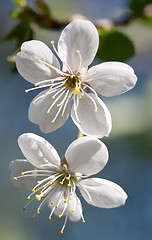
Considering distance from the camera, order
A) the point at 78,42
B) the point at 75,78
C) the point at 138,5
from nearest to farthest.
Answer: the point at 78,42 < the point at 75,78 < the point at 138,5

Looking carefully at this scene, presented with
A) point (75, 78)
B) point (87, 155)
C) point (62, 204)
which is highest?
point (75, 78)

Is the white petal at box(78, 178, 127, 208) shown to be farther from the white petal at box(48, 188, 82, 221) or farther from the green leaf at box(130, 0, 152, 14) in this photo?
the green leaf at box(130, 0, 152, 14)

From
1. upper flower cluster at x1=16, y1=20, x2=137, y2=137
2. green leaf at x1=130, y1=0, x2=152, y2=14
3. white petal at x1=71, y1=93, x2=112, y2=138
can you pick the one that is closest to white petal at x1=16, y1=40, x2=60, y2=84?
upper flower cluster at x1=16, y1=20, x2=137, y2=137

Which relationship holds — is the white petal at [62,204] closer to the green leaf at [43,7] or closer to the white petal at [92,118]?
the white petal at [92,118]

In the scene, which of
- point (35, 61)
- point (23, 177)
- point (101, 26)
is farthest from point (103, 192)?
point (101, 26)

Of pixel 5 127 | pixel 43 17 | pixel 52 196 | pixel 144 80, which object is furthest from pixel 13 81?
pixel 52 196

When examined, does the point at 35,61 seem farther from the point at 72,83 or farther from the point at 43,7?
the point at 43,7

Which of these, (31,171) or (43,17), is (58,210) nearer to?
(31,171)

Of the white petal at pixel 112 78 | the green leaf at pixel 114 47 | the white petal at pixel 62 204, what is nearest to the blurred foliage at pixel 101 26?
the green leaf at pixel 114 47
